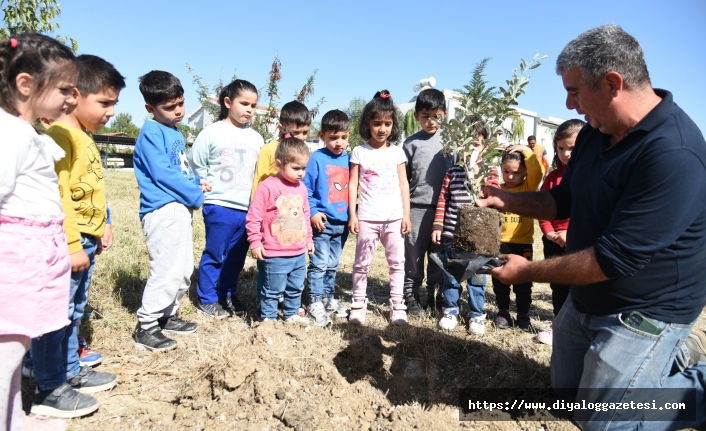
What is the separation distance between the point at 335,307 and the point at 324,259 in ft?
1.87

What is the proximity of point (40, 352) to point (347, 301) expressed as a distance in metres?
3.12

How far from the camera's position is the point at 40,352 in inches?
A: 96.9

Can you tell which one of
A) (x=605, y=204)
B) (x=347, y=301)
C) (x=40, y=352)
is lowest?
(x=347, y=301)

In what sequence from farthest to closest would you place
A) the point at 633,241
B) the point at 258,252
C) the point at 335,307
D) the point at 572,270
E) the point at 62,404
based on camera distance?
the point at 335,307 → the point at 258,252 → the point at 62,404 → the point at 572,270 → the point at 633,241

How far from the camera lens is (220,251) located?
418cm

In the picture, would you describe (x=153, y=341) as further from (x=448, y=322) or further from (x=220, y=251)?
(x=448, y=322)

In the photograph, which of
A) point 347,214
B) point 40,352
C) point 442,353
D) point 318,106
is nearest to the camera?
point 40,352

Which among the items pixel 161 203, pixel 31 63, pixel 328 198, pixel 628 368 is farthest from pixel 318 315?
pixel 31 63

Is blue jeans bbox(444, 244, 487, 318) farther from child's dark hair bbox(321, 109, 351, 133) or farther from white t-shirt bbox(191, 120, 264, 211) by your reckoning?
white t-shirt bbox(191, 120, 264, 211)

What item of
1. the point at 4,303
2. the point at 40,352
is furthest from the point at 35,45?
the point at 40,352

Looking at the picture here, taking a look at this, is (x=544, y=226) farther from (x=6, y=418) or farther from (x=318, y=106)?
(x=318, y=106)

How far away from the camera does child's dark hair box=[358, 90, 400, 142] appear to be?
425 centimetres

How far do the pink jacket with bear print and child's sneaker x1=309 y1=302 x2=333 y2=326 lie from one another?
0.59 meters

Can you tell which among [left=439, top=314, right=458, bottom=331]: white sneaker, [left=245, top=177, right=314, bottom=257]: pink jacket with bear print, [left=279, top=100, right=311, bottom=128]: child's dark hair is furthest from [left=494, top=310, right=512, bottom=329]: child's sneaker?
[left=279, top=100, right=311, bottom=128]: child's dark hair
